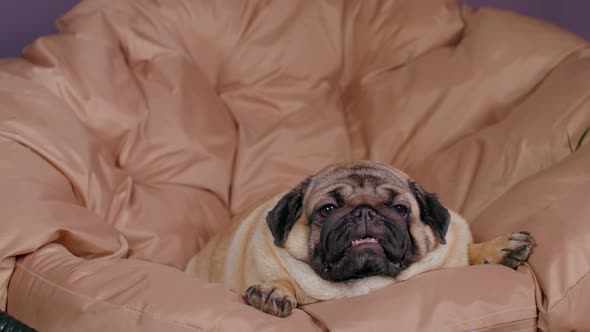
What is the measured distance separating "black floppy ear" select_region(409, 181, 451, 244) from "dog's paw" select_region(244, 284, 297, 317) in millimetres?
382

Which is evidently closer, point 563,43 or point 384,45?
point 563,43

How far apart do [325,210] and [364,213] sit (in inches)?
4.4

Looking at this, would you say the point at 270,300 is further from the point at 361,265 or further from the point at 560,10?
the point at 560,10

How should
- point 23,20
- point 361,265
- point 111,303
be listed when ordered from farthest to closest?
point 23,20 < point 361,265 < point 111,303

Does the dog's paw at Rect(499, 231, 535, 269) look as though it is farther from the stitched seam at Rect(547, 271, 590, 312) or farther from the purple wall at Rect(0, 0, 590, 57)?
the purple wall at Rect(0, 0, 590, 57)

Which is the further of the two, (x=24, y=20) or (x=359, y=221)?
(x=24, y=20)

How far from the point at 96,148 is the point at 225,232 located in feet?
1.45

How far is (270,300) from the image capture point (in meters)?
1.80

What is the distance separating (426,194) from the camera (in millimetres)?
2008

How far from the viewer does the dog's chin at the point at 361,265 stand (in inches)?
72.4

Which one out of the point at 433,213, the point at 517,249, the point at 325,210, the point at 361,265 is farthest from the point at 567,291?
the point at 325,210

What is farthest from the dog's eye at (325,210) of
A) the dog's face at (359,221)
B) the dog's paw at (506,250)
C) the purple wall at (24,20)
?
the purple wall at (24,20)

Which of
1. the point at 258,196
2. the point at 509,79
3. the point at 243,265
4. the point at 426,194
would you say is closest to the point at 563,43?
the point at 509,79

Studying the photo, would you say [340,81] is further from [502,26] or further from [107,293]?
[107,293]
